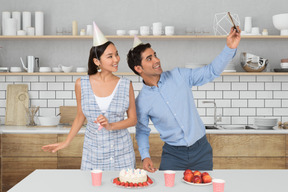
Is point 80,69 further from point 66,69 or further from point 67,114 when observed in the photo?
point 67,114

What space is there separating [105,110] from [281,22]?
2.74 metres

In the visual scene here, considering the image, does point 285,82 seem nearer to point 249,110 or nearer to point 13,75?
point 249,110

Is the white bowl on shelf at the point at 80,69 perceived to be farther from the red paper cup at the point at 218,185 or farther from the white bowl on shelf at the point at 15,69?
the red paper cup at the point at 218,185

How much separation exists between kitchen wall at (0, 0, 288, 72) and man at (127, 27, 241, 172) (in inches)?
81.1

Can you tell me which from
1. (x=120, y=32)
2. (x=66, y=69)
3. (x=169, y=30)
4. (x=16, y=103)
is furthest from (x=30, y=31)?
(x=169, y=30)

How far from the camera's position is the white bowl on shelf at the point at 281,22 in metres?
4.17

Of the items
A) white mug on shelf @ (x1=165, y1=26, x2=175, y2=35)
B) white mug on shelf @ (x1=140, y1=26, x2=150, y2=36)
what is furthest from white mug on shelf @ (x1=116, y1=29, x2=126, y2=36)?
white mug on shelf @ (x1=165, y1=26, x2=175, y2=35)

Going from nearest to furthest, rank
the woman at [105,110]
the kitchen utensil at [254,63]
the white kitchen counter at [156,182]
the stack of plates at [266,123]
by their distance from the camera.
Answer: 1. the white kitchen counter at [156,182]
2. the woman at [105,110]
3. the stack of plates at [266,123]
4. the kitchen utensil at [254,63]

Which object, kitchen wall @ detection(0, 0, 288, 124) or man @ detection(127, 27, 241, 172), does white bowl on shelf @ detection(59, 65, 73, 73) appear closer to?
kitchen wall @ detection(0, 0, 288, 124)

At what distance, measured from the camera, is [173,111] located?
2381mm

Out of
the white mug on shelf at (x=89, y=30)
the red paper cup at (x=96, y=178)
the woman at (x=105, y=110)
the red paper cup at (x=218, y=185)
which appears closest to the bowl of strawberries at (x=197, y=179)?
the red paper cup at (x=218, y=185)

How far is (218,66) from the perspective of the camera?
2.29 metres

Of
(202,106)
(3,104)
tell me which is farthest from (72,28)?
(202,106)

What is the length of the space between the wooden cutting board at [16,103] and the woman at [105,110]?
7.31ft
